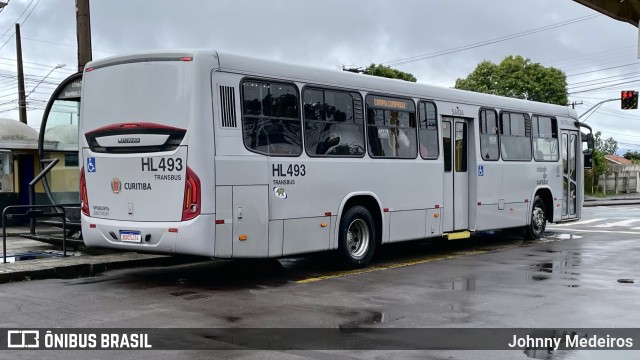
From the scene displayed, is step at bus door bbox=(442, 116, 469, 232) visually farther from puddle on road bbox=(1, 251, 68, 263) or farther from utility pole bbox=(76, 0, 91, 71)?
utility pole bbox=(76, 0, 91, 71)

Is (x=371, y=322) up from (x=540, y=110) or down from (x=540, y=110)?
down

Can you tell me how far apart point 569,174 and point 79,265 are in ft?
42.8

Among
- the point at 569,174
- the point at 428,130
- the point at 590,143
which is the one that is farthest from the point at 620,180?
the point at 428,130

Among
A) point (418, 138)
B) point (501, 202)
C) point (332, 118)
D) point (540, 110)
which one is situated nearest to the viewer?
point (332, 118)

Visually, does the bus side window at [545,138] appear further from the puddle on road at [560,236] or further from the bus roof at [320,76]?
the puddle on road at [560,236]

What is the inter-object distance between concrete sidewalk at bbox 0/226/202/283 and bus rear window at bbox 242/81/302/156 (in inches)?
136

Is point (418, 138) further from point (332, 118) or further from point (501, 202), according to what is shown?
point (501, 202)

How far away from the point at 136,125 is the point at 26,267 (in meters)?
3.08

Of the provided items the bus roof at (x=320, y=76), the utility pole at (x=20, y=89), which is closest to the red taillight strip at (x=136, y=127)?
the bus roof at (x=320, y=76)

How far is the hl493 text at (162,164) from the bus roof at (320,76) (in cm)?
146

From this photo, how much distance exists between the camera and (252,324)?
7.66 meters

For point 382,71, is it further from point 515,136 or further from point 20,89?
point 515,136

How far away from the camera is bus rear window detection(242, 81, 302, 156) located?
9.95 meters

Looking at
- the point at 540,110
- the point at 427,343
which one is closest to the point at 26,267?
the point at 427,343
